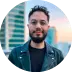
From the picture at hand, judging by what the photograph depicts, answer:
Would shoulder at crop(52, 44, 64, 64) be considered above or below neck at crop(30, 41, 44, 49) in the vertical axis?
below

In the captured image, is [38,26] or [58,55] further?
[58,55]

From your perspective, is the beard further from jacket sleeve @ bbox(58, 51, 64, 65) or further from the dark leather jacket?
jacket sleeve @ bbox(58, 51, 64, 65)

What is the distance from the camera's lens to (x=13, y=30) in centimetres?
312

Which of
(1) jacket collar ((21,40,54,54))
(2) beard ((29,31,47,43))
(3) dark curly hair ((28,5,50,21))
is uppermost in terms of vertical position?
(3) dark curly hair ((28,5,50,21))

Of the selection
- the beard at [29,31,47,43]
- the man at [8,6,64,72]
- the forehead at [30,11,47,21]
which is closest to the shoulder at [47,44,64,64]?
the man at [8,6,64,72]

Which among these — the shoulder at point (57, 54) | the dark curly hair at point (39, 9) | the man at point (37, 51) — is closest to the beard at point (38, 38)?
the man at point (37, 51)

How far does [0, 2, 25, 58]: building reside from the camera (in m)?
3.08

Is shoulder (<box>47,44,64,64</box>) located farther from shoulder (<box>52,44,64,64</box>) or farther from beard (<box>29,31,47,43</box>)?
beard (<box>29,31,47,43</box>)

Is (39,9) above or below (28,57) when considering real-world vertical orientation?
above

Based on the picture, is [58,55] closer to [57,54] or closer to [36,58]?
[57,54]

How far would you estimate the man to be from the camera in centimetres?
303

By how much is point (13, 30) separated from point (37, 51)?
37cm

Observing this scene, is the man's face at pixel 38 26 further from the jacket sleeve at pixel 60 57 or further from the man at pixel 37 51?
the jacket sleeve at pixel 60 57

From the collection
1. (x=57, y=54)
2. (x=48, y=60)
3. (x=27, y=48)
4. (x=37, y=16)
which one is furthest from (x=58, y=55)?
(x=37, y=16)
